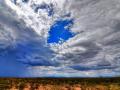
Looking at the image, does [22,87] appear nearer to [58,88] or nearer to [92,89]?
[58,88]

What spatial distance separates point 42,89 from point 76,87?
34.7ft

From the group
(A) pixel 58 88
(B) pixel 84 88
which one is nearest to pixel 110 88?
(B) pixel 84 88

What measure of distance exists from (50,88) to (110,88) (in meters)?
17.1

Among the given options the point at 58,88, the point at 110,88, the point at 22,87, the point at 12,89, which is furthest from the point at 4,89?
the point at 110,88

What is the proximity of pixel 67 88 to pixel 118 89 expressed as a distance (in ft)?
52.5

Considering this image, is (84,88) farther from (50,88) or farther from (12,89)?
(12,89)

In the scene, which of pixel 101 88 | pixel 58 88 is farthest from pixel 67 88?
pixel 101 88

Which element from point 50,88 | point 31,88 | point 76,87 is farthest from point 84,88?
point 31,88

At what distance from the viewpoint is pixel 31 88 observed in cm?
8975

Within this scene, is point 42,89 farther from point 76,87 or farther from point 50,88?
Result: point 76,87

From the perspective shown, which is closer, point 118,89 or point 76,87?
point 118,89

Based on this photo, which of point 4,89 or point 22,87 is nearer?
point 4,89

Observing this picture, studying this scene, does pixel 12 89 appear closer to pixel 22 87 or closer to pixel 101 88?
pixel 22 87

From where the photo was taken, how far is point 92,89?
275ft
